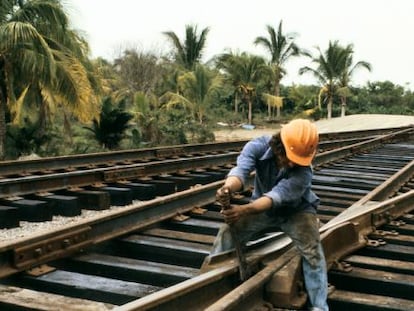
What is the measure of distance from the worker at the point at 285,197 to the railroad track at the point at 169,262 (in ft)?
0.37

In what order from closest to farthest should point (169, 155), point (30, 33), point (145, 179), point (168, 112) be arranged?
point (145, 179) → point (169, 155) → point (30, 33) → point (168, 112)

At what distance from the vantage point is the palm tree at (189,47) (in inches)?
1479

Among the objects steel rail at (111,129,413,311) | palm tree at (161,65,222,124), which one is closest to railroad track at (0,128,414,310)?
steel rail at (111,129,413,311)

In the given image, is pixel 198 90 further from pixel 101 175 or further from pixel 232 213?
pixel 232 213

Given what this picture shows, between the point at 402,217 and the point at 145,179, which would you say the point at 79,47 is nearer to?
the point at 145,179

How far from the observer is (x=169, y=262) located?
4.06 m

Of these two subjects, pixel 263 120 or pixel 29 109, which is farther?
pixel 263 120

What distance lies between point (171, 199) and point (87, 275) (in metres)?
1.54

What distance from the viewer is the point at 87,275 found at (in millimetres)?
3504

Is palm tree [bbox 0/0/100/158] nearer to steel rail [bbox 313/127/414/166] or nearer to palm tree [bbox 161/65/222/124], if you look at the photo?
steel rail [bbox 313/127/414/166]

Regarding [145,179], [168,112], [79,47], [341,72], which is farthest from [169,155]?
[341,72]

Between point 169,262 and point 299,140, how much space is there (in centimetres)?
155

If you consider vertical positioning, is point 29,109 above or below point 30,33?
below

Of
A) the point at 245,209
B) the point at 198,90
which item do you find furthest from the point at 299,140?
the point at 198,90
